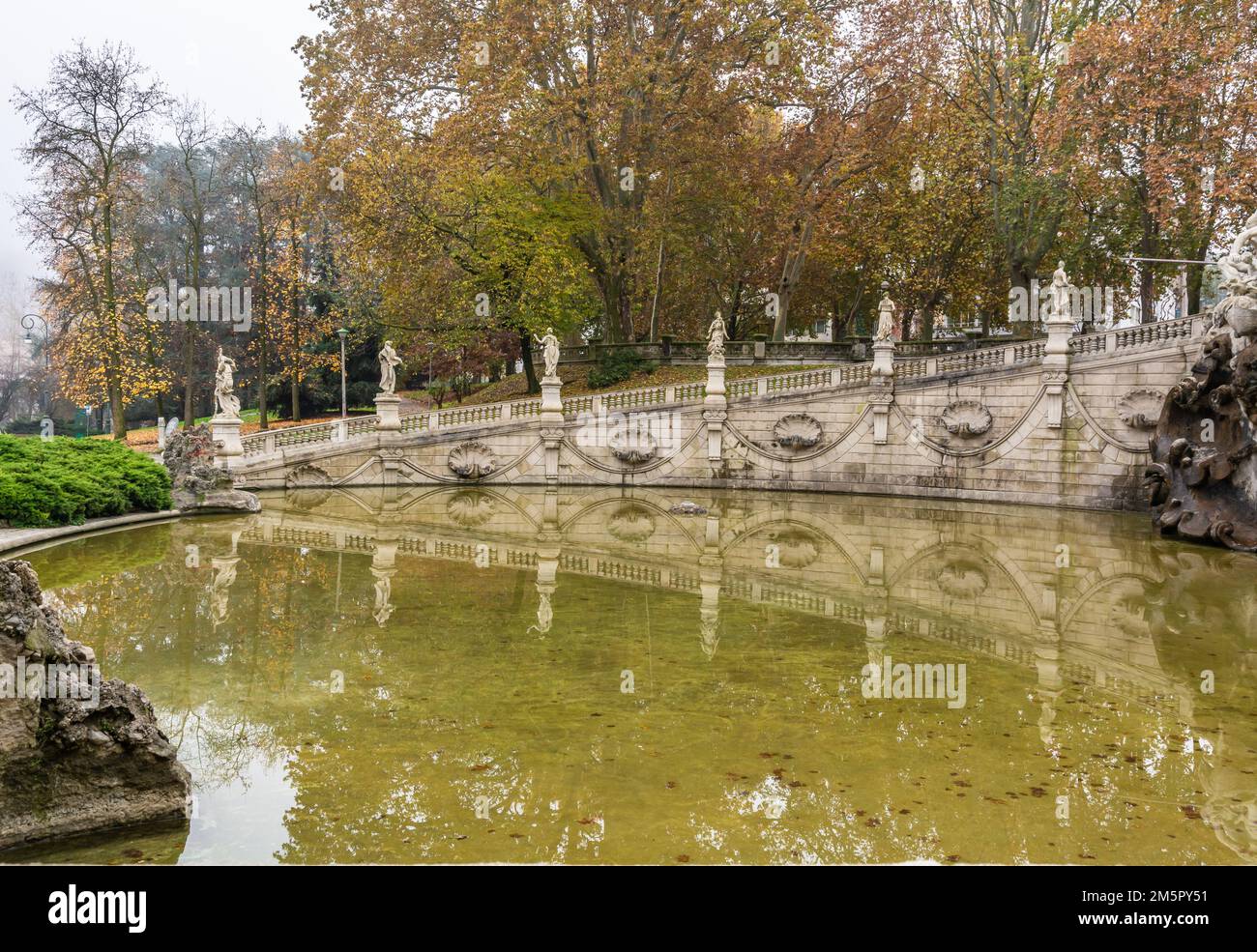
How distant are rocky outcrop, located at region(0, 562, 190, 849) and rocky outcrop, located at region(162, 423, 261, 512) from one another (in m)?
15.3

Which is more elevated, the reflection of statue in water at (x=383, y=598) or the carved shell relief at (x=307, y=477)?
the carved shell relief at (x=307, y=477)

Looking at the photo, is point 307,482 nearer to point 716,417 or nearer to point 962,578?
point 716,417

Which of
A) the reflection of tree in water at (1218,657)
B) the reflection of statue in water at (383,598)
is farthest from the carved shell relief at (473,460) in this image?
the reflection of tree in water at (1218,657)

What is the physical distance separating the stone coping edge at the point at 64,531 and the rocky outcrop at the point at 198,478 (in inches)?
24.1

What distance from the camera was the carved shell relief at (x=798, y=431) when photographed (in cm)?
2562

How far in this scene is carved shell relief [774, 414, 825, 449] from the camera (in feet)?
84.1

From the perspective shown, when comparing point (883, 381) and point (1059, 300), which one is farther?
point (883, 381)

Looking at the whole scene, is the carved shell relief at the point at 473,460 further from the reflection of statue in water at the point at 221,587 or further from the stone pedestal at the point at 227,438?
the reflection of statue in water at the point at 221,587

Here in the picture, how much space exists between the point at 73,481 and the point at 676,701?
13326 millimetres

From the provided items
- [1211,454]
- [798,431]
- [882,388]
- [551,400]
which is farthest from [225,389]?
[1211,454]

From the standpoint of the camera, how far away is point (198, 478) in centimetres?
1964

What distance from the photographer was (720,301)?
139 ft

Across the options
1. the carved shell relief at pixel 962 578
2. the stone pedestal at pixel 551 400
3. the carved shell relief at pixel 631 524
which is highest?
the stone pedestal at pixel 551 400
